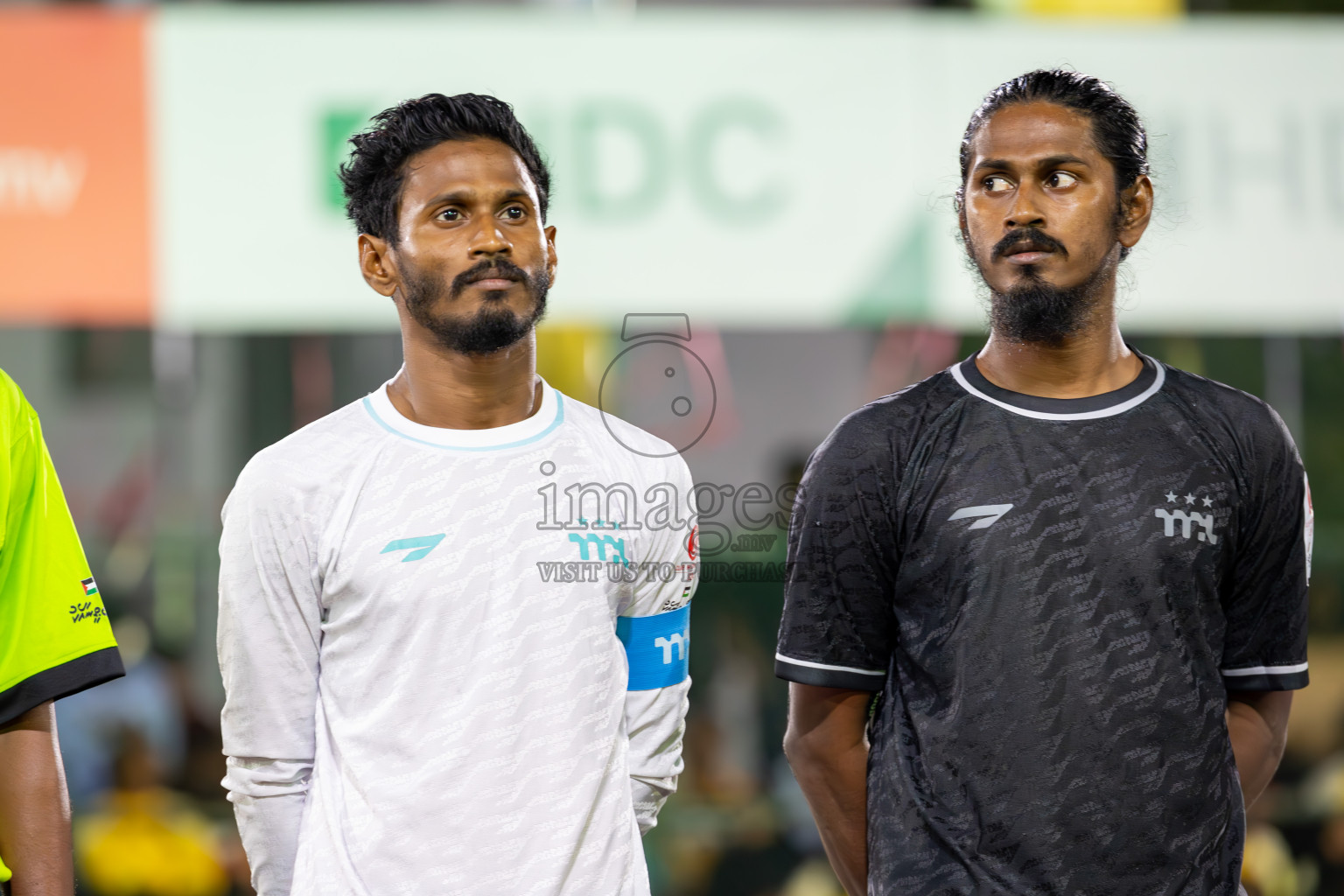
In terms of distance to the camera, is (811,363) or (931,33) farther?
(811,363)

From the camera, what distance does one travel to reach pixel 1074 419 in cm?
191

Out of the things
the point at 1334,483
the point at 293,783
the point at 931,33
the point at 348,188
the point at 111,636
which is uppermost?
the point at 931,33

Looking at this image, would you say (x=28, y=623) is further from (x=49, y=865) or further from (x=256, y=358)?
(x=256, y=358)

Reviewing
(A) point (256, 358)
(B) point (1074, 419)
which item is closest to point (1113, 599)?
(B) point (1074, 419)

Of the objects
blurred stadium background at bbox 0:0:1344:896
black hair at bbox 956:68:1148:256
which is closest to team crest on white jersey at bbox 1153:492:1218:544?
black hair at bbox 956:68:1148:256

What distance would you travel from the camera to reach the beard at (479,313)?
192 centimetres

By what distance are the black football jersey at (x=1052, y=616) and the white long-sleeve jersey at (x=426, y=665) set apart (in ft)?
0.97

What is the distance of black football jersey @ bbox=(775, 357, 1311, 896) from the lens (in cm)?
178

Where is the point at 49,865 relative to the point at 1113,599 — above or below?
below

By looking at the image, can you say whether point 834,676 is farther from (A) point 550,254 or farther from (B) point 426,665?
(A) point 550,254

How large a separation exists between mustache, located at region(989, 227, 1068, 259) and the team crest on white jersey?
357 mm

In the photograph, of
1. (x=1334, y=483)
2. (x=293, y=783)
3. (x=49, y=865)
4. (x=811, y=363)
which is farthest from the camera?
(x=1334, y=483)

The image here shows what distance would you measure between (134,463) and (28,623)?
3.63 meters

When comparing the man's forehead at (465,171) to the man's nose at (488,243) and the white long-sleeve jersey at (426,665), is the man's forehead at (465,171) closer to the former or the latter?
the man's nose at (488,243)
